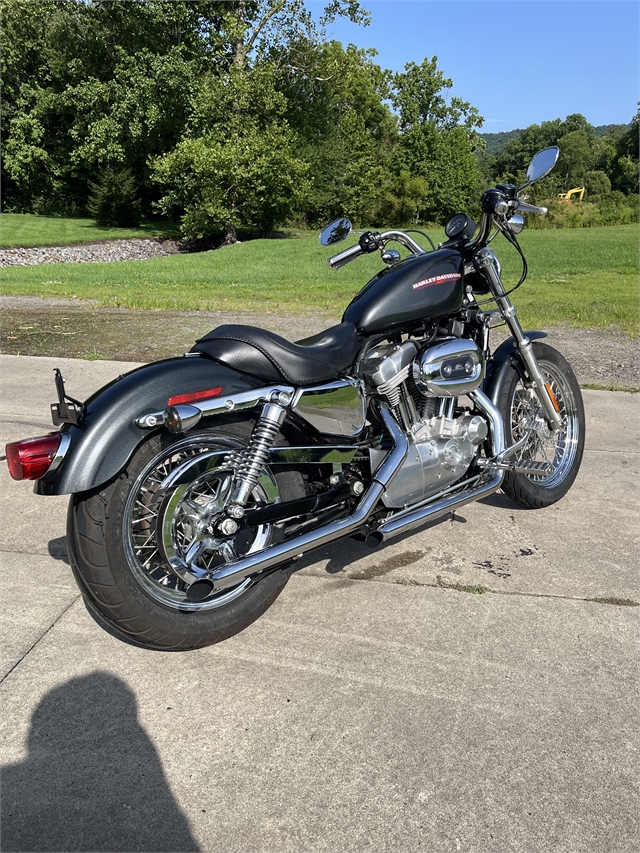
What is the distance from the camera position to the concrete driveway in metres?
2.00

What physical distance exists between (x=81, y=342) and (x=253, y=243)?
76.9ft

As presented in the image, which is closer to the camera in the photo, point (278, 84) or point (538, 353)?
point (538, 353)

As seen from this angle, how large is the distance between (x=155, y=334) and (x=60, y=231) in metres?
25.6

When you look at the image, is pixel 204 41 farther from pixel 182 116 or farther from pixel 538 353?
pixel 538 353

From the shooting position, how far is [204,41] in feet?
110

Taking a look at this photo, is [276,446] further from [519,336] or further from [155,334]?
[155,334]

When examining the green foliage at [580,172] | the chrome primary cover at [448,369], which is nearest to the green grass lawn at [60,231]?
the green foliage at [580,172]

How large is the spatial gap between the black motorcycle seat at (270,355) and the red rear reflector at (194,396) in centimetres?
14

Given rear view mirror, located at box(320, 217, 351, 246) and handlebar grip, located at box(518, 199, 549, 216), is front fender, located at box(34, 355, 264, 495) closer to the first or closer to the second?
rear view mirror, located at box(320, 217, 351, 246)

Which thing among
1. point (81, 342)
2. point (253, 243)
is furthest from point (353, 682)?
point (253, 243)

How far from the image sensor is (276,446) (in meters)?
2.81

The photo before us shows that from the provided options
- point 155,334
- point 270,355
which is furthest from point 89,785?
point 155,334

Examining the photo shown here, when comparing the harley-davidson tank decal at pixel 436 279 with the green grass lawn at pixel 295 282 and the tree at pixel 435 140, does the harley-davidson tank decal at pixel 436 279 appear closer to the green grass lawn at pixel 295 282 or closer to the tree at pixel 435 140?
the green grass lawn at pixel 295 282

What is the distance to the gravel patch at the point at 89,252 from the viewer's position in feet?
73.8
